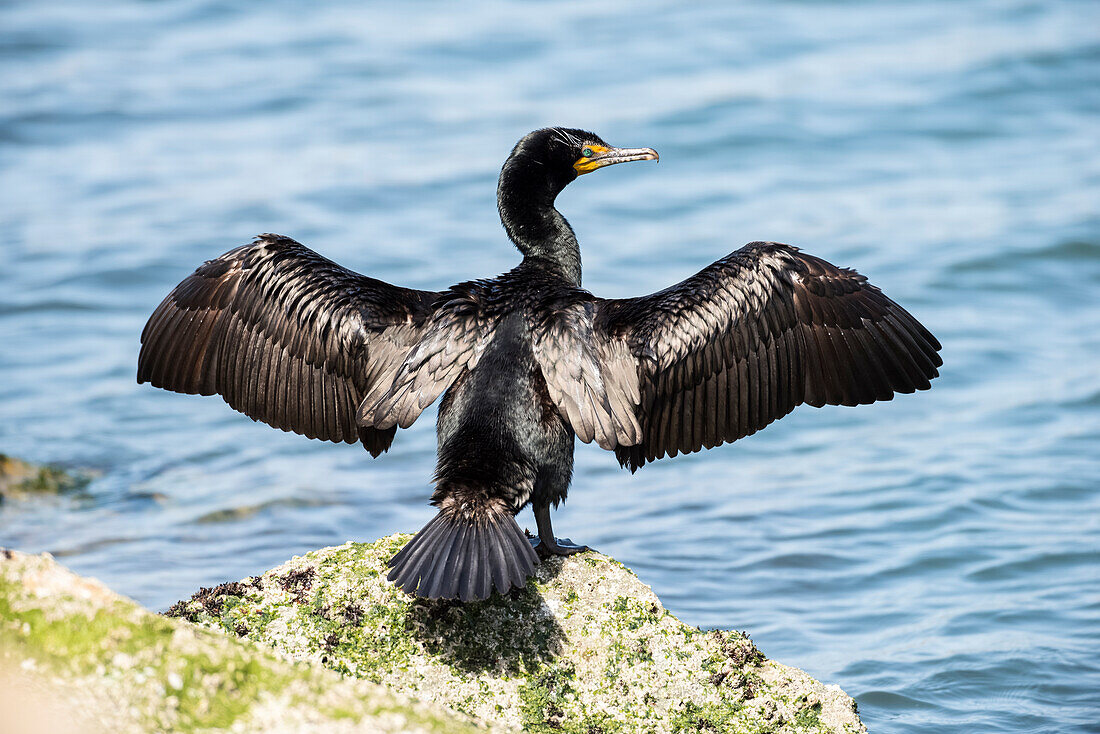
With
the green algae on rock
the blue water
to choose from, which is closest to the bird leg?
the green algae on rock

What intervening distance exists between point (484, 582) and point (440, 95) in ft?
37.6

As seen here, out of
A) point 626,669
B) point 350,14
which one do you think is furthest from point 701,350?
point 350,14

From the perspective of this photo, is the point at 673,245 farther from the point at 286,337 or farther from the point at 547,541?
the point at 547,541

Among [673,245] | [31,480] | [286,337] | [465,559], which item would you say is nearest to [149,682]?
[465,559]

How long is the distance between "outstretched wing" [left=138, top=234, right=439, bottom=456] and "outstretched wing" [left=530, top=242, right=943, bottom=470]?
895mm

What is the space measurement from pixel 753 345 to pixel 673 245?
6374 mm

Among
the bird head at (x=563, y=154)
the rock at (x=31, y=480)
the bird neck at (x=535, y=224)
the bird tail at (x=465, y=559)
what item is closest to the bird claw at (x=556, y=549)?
the bird tail at (x=465, y=559)

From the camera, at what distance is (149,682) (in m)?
2.96

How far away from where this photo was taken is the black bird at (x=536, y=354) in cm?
471

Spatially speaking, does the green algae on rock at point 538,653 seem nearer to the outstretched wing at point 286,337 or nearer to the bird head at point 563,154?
the outstretched wing at point 286,337

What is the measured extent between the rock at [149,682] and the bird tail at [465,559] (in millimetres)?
765

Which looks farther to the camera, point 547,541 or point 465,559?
point 547,541

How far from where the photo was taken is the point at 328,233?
11844 millimetres

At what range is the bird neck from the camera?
571 centimetres
